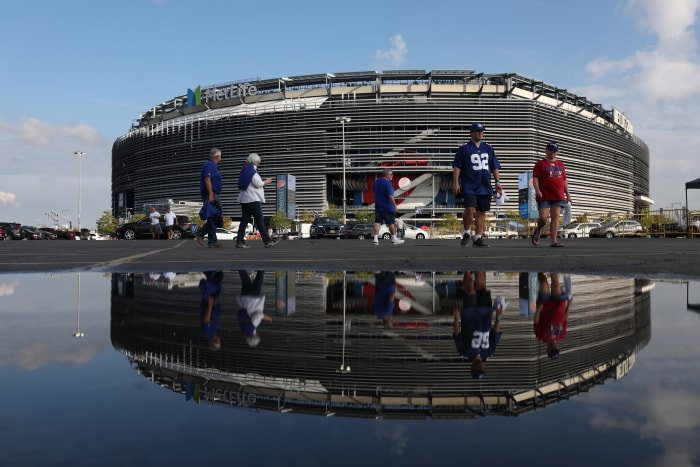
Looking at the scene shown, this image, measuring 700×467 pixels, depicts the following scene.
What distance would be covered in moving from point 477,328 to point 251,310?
1127mm

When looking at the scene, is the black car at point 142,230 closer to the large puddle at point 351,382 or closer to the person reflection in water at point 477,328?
the large puddle at point 351,382

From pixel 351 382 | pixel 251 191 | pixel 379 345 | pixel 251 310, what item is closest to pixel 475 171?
pixel 251 191

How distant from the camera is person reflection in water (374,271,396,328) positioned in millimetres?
2515

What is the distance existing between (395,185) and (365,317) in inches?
3056

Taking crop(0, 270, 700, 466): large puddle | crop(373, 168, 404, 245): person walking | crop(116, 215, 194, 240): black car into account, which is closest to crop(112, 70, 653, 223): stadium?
crop(116, 215, 194, 240): black car

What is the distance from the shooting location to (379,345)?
6.20 feet

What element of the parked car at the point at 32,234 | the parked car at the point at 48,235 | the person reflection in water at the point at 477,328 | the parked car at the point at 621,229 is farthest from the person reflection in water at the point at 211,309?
the parked car at the point at 48,235

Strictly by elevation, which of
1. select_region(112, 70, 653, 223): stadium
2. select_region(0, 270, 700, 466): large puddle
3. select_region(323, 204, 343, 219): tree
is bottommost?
select_region(0, 270, 700, 466): large puddle

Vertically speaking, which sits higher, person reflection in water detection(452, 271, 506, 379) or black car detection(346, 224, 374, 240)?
black car detection(346, 224, 374, 240)

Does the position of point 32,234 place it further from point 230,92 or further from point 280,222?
point 230,92

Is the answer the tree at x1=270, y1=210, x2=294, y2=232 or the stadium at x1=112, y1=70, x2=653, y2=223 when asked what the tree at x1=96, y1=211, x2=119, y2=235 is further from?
the tree at x1=270, y1=210, x2=294, y2=232

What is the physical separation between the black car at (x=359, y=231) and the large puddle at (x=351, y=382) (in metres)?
34.6

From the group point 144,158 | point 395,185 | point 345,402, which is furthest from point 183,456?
point 144,158

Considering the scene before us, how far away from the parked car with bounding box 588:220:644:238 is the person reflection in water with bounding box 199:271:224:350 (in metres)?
39.6
